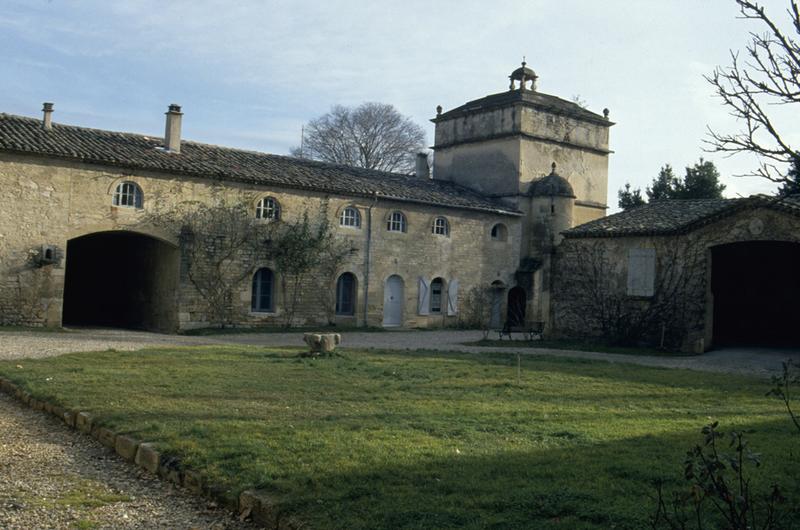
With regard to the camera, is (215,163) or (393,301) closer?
(215,163)

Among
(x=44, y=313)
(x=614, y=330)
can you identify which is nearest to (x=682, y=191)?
(x=614, y=330)

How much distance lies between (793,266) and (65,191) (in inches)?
831

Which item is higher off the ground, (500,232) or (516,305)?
(500,232)

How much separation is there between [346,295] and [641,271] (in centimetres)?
1003

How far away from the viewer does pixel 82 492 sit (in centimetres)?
606

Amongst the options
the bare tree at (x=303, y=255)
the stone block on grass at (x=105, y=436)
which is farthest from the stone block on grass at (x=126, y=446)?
the bare tree at (x=303, y=255)

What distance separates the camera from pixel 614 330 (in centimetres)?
2216

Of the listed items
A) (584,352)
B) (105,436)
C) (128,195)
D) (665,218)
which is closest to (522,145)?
(665,218)

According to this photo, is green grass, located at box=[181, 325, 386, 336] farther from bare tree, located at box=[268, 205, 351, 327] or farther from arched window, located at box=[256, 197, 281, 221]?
arched window, located at box=[256, 197, 281, 221]

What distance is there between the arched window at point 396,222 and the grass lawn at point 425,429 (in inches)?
529

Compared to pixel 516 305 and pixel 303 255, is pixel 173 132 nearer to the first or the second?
pixel 303 255

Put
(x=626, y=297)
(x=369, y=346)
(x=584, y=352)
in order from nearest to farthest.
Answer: (x=369, y=346), (x=584, y=352), (x=626, y=297)

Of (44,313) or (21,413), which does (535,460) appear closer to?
(21,413)

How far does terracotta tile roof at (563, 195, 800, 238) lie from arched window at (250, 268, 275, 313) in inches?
378
